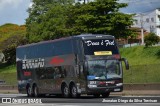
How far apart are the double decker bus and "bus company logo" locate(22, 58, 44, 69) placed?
0.08m

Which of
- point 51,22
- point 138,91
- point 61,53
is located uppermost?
point 51,22

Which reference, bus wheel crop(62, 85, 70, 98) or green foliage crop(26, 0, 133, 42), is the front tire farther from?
green foliage crop(26, 0, 133, 42)

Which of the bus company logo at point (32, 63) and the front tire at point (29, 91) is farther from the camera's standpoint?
the front tire at point (29, 91)

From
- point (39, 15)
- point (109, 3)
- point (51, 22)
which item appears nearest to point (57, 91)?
point (109, 3)

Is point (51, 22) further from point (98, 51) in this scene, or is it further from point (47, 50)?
point (98, 51)

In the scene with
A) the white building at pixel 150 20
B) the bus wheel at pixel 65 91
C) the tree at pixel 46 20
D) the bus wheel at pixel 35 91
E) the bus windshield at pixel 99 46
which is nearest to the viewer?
the bus windshield at pixel 99 46

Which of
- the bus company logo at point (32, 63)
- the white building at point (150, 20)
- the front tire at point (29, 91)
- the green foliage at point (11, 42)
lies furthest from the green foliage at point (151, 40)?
the white building at point (150, 20)

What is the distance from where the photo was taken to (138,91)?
117 ft

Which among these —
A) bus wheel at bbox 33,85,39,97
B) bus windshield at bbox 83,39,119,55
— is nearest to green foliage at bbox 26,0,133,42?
bus wheel at bbox 33,85,39,97

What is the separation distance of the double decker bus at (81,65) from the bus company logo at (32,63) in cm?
8

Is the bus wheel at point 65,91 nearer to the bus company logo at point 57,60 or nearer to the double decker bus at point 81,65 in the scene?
the double decker bus at point 81,65

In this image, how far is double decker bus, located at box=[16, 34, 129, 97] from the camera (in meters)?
31.2

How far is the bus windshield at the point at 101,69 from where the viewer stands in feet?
102

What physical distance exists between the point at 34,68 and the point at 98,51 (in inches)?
327
